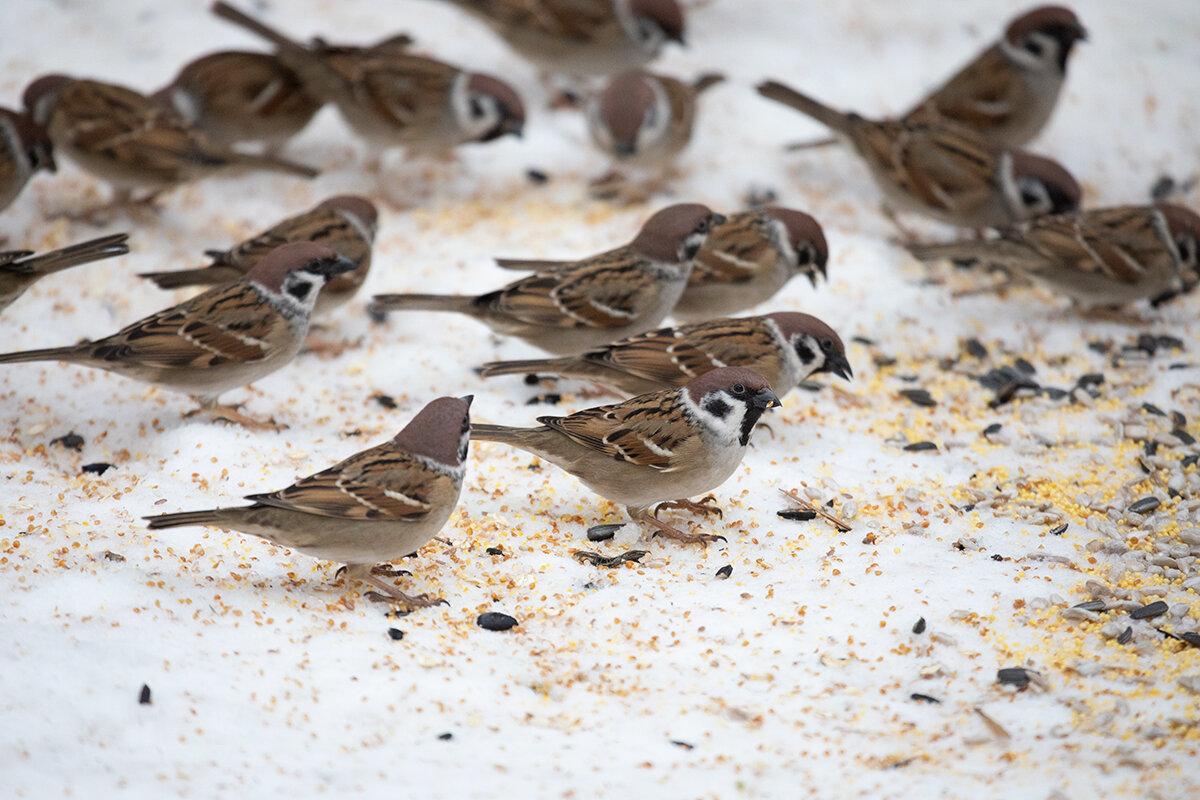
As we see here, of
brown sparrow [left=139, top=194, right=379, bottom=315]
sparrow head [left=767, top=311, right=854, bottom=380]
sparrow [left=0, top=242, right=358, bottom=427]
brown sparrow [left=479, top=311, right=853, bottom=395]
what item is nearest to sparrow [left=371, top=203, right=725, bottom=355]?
brown sparrow [left=139, top=194, right=379, bottom=315]

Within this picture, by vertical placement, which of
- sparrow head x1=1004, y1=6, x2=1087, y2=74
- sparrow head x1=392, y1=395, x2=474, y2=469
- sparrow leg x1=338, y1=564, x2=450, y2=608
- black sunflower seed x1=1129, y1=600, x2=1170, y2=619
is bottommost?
sparrow leg x1=338, y1=564, x2=450, y2=608

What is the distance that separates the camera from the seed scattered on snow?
11.4ft

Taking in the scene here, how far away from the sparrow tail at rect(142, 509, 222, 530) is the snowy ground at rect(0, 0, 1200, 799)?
26 centimetres

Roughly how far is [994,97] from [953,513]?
3503 mm

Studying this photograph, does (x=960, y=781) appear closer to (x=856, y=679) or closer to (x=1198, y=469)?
(x=856, y=679)

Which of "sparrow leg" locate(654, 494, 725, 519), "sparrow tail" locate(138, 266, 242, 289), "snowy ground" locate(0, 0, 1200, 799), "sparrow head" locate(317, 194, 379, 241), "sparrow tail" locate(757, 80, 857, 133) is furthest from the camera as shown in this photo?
"sparrow tail" locate(757, 80, 857, 133)

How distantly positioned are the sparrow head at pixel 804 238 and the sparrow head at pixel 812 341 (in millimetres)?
720

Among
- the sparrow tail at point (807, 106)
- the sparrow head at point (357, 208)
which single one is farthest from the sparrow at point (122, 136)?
the sparrow tail at point (807, 106)

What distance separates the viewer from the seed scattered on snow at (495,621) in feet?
11.4

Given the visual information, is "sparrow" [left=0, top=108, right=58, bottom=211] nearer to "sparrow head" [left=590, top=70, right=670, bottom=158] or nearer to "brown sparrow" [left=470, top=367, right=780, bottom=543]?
"sparrow head" [left=590, top=70, right=670, bottom=158]

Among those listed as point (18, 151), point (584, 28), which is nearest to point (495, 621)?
point (18, 151)

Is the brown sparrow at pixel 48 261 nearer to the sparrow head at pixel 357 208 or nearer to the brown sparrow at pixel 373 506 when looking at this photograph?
the sparrow head at pixel 357 208

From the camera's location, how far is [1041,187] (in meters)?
6.16

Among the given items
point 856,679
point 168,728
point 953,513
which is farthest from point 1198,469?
point 168,728
